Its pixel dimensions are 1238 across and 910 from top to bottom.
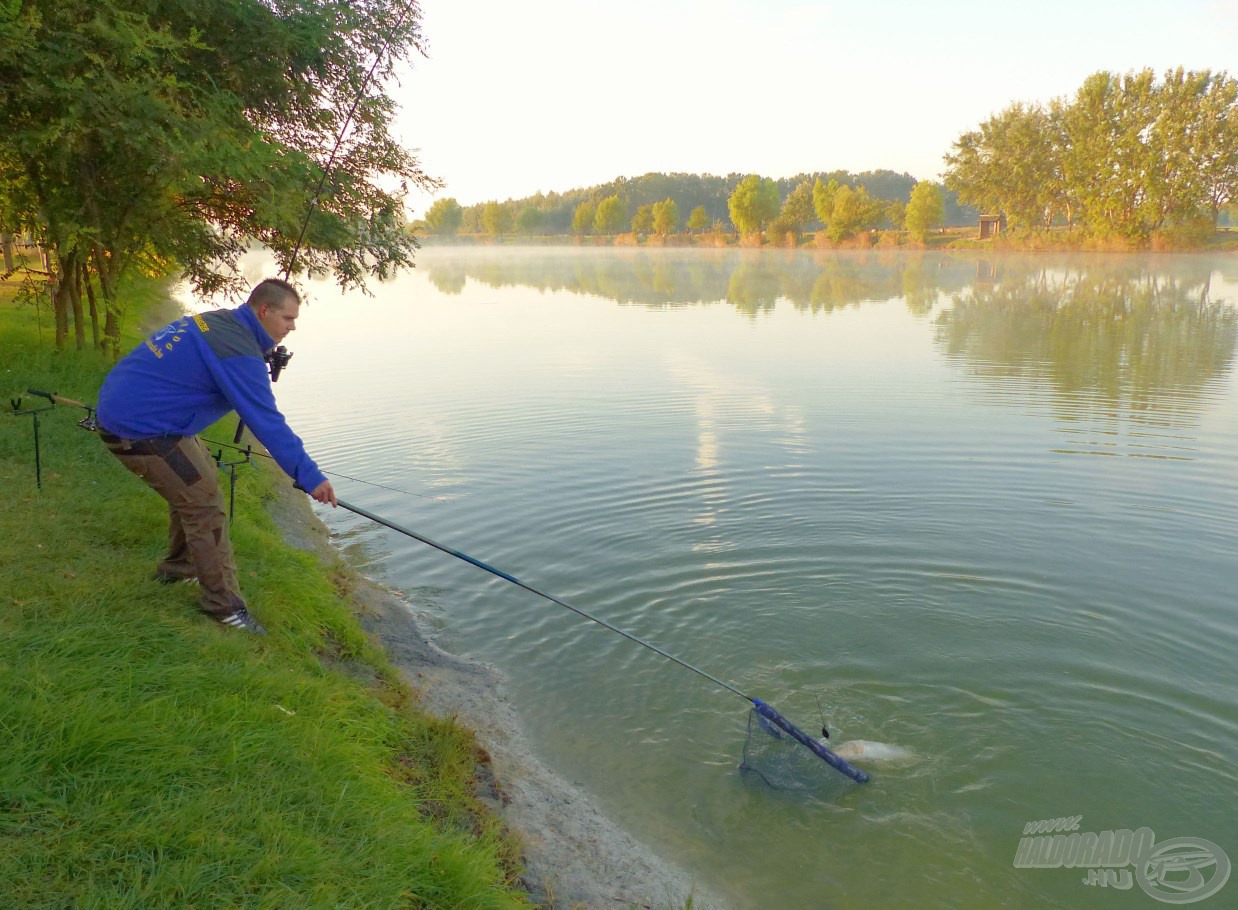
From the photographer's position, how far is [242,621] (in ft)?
17.4

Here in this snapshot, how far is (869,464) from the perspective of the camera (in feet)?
40.9

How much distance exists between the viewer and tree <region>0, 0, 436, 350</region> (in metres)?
9.38

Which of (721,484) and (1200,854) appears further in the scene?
(721,484)

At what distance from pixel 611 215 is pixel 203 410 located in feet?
582

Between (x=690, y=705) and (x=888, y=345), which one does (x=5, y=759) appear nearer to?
(x=690, y=705)

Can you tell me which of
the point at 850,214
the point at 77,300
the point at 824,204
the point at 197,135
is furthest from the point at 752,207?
the point at 197,135

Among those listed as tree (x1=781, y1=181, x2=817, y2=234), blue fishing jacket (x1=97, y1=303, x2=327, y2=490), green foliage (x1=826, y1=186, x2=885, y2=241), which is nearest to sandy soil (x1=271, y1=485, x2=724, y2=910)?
blue fishing jacket (x1=97, y1=303, x2=327, y2=490)

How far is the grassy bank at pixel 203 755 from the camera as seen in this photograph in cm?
309

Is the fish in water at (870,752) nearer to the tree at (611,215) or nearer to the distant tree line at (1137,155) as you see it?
the distant tree line at (1137,155)

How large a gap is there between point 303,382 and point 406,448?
7913mm

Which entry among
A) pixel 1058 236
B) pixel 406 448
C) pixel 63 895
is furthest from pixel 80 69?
pixel 1058 236

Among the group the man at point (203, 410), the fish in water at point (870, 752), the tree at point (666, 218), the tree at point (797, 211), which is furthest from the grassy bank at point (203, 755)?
the tree at point (666, 218)

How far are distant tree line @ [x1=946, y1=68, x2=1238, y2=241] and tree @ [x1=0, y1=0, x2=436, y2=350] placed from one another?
252 feet

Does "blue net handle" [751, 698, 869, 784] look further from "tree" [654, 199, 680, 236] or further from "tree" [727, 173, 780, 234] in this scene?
"tree" [654, 199, 680, 236]
